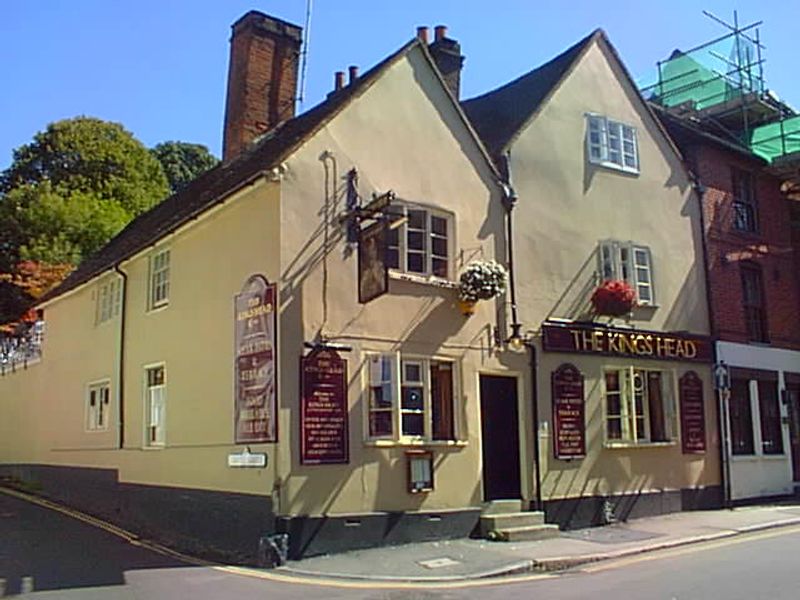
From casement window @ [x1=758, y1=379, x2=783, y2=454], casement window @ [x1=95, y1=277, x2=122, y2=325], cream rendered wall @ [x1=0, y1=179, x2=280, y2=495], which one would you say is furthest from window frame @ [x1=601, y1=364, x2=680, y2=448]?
casement window @ [x1=95, y1=277, x2=122, y2=325]

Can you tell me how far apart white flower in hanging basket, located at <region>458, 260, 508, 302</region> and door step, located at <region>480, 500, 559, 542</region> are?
11.8 ft

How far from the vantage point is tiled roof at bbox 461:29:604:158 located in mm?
17500

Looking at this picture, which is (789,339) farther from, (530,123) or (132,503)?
(132,503)

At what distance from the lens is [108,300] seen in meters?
19.7

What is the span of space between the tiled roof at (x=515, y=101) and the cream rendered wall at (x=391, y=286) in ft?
5.95

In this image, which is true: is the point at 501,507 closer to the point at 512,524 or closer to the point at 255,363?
the point at 512,524

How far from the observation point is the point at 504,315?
620 inches

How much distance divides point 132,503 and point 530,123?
36.0 feet

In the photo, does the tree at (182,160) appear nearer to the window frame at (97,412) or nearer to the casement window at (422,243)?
the window frame at (97,412)

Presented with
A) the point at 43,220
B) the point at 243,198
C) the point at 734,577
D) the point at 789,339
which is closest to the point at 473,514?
the point at 734,577

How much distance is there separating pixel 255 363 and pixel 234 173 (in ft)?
15.6

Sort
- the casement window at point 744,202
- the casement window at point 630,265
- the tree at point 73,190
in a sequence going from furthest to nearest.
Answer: the tree at point 73,190, the casement window at point 744,202, the casement window at point 630,265

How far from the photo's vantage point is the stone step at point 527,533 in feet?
46.9

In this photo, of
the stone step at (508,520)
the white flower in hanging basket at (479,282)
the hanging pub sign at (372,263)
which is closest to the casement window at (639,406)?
the stone step at (508,520)
